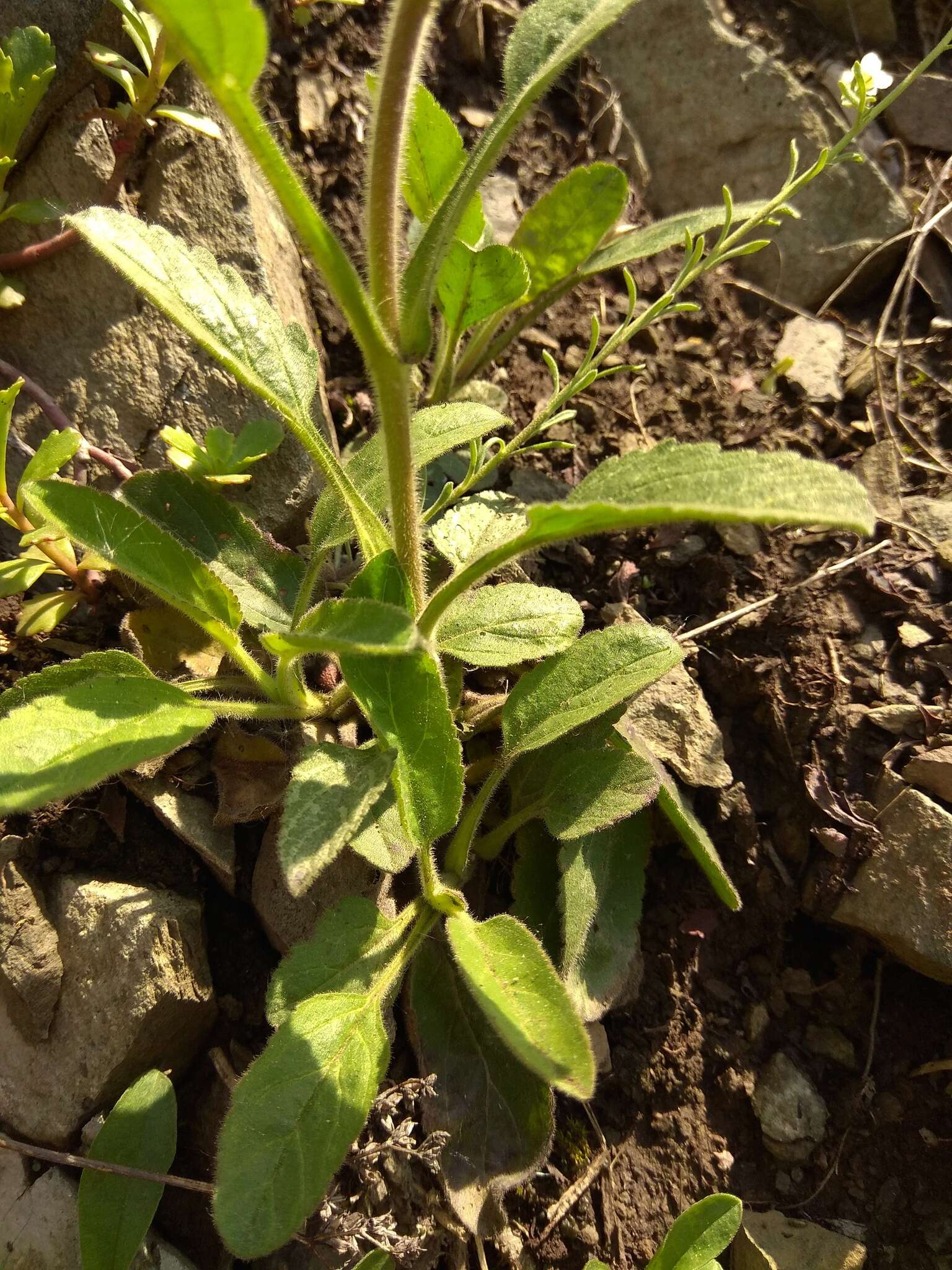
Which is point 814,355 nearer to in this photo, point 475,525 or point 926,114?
point 926,114

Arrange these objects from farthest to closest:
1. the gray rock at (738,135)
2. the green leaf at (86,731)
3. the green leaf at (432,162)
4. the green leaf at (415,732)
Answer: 1. the gray rock at (738,135)
2. the green leaf at (432,162)
3. the green leaf at (415,732)
4. the green leaf at (86,731)

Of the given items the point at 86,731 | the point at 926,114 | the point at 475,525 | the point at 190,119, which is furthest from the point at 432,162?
the point at 926,114

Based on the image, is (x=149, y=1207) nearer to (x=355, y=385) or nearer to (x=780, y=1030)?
(x=780, y=1030)

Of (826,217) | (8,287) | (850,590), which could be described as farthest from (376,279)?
(826,217)

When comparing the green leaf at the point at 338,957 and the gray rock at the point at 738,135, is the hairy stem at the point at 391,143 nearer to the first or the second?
the green leaf at the point at 338,957

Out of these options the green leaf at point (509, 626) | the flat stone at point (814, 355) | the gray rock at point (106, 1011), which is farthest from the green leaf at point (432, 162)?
the gray rock at point (106, 1011)

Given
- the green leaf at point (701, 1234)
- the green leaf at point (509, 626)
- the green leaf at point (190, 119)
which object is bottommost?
the green leaf at point (701, 1234)
